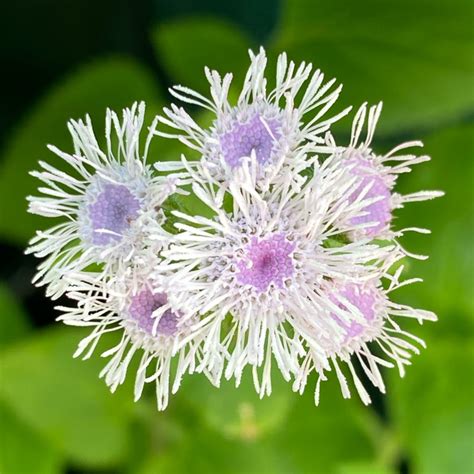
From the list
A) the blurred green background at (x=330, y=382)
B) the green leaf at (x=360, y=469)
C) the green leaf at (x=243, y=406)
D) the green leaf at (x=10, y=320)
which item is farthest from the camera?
the green leaf at (x=10, y=320)

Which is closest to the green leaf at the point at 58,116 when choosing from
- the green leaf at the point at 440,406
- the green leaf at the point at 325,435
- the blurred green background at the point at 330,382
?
the blurred green background at the point at 330,382

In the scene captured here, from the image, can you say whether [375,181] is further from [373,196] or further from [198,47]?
[198,47]

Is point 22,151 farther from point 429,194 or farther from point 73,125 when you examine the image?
point 429,194

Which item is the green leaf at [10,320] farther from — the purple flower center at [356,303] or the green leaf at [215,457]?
the purple flower center at [356,303]

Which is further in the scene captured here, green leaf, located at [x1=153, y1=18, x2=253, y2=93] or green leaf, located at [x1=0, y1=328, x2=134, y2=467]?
green leaf, located at [x1=153, y1=18, x2=253, y2=93]

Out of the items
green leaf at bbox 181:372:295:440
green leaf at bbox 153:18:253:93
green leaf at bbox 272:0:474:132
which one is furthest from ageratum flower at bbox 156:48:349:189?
green leaf at bbox 153:18:253:93

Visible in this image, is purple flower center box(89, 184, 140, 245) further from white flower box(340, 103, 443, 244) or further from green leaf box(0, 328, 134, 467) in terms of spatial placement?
green leaf box(0, 328, 134, 467)

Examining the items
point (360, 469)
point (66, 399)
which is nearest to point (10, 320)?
point (66, 399)
